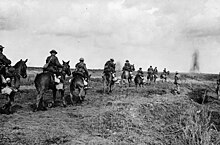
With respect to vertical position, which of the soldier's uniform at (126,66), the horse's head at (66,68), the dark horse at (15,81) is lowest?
the dark horse at (15,81)

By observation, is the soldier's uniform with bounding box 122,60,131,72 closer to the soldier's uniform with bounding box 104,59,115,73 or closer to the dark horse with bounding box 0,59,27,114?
the soldier's uniform with bounding box 104,59,115,73

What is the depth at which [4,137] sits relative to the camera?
7.25m

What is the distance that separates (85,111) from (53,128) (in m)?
3.21

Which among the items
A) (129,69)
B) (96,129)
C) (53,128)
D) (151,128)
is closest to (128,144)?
(96,129)

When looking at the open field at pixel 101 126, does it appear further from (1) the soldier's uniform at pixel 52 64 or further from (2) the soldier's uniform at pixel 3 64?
Result: (1) the soldier's uniform at pixel 52 64

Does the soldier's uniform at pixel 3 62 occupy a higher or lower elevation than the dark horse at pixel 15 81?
higher

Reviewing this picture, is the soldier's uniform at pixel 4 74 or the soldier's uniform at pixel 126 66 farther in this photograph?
the soldier's uniform at pixel 126 66

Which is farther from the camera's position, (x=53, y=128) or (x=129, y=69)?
(x=129, y=69)

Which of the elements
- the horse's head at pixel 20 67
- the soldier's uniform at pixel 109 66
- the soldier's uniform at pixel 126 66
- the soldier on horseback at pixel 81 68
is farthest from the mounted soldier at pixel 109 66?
the soldier's uniform at pixel 126 66

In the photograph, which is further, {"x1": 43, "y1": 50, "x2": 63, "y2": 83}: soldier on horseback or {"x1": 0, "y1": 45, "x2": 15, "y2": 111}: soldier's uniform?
{"x1": 43, "y1": 50, "x2": 63, "y2": 83}: soldier on horseback

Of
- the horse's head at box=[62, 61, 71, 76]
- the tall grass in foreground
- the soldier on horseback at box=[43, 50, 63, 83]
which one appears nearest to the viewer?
the tall grass in foreground

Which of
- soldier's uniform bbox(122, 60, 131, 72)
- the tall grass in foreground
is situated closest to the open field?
the tall grass in foreground

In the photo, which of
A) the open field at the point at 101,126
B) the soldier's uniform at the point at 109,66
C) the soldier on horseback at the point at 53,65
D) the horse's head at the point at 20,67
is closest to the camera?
the open field at the point at 101,126

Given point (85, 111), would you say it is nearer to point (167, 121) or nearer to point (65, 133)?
point (65, 133)
